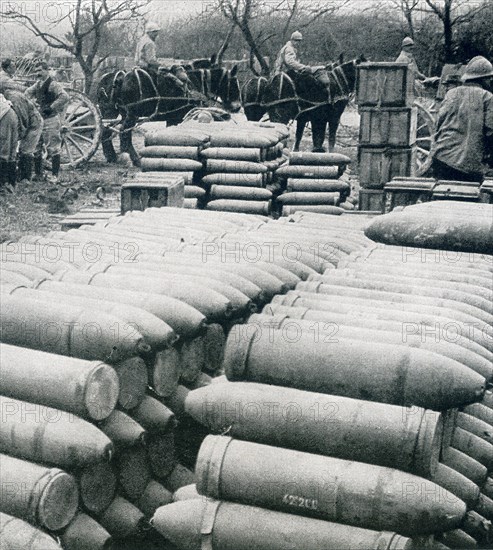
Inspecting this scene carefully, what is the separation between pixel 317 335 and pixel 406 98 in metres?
8.97

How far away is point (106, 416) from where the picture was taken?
4.54 metres

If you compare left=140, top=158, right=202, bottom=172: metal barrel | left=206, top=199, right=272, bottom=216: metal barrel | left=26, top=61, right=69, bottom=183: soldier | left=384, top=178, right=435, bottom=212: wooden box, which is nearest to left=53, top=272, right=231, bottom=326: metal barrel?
left=384, top=178, right=435, bottom=212: wooden box

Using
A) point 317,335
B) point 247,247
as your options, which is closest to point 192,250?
point 247,247

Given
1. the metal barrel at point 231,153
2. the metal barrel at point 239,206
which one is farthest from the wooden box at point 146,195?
the metal barrel at point 231,153

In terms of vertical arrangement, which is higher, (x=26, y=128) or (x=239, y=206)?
(x=26, y=128)

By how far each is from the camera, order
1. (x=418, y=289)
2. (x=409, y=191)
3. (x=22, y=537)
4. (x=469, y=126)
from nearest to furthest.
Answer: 1. (x=22, y=537)
2. (x=418, y=289)
3. (x=409, y=191)
4. (x=469, y=126)

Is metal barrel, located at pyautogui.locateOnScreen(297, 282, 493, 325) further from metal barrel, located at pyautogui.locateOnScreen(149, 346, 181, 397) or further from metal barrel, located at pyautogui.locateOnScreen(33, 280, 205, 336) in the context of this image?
metal barrel, located at pyautogui.locateOnScreen(149, 346, 181, 397)

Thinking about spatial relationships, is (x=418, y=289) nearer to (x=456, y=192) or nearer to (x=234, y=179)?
(x=456, y=192)

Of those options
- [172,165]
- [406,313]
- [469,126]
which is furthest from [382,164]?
[406,313]

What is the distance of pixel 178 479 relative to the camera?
202 inches

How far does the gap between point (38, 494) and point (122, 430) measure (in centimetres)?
59

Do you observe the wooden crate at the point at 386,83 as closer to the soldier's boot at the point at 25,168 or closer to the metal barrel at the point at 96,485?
the soldier's boot at the point at 25,168

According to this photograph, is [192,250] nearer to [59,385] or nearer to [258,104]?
[59,385]

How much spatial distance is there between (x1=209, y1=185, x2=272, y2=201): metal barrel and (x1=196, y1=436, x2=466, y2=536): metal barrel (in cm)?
792
